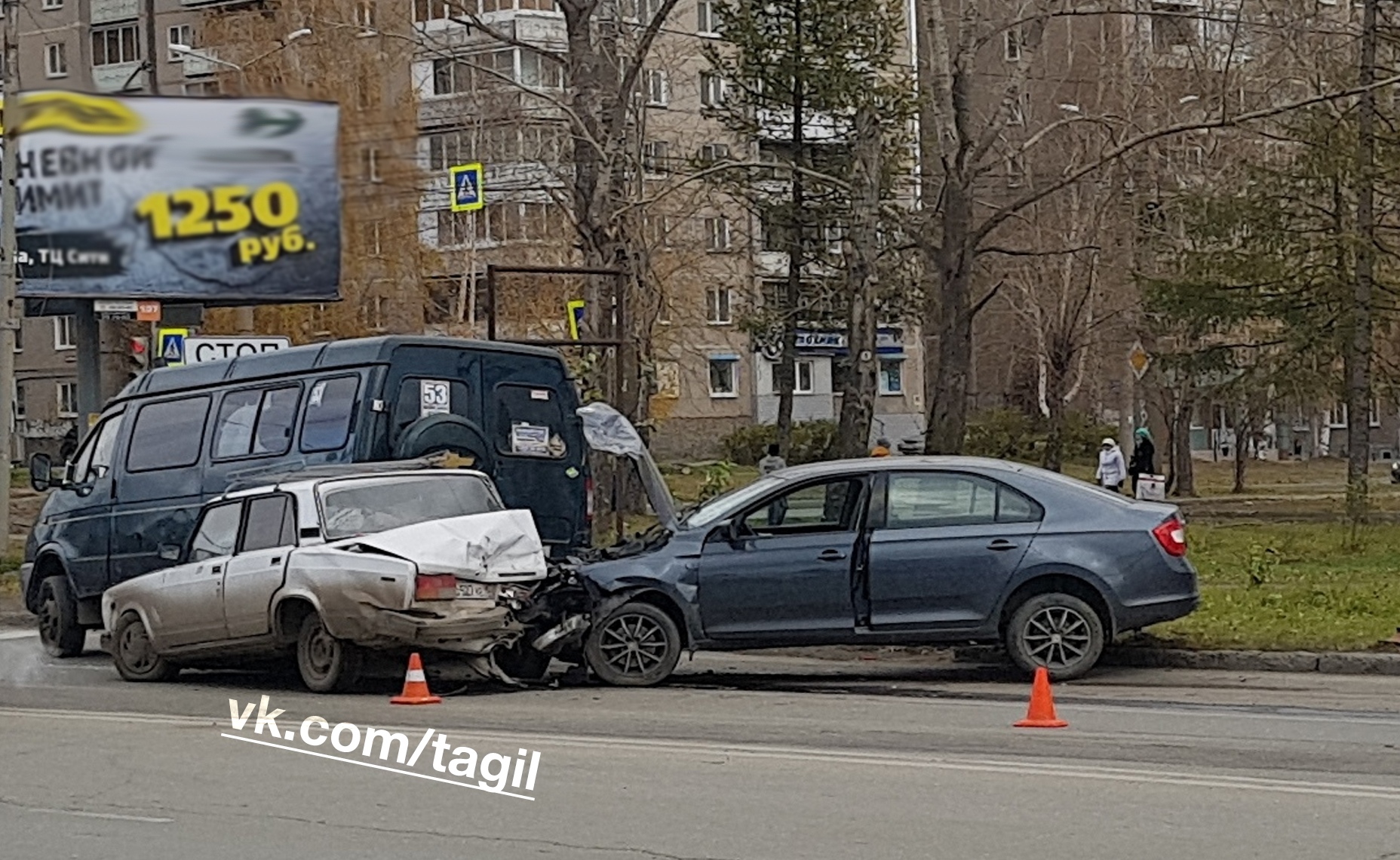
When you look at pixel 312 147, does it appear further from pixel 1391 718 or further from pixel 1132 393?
pixel 1132 393

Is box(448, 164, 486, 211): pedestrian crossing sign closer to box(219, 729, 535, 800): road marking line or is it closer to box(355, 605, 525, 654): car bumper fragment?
box(355, 605, 525, 654): car bumper fragment

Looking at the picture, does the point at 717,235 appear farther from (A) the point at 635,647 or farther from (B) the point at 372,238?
(A) the point at 635,647

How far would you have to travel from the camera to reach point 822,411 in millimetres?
71062

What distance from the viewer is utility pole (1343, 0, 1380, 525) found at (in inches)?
1078

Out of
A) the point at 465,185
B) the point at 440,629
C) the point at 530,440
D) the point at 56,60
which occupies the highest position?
the point at 56,60

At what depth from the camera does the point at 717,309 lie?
64875 mm

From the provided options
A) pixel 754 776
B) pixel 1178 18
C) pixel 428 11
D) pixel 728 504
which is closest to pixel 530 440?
pixel 728 504

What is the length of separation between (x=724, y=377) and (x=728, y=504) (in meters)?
53.3

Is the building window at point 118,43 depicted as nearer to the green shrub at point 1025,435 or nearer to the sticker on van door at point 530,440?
the sticker on van door at point 530,440

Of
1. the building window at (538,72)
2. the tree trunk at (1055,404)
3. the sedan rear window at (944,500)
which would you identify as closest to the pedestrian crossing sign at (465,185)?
the building window at (538,72)

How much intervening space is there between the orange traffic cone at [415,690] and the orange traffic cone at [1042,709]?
406cm

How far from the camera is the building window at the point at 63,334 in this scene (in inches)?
2699

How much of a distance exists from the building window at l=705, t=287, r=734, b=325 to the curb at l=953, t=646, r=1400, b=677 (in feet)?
136

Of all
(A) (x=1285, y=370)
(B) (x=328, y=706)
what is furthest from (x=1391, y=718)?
(A) (x=1285, y=370)
